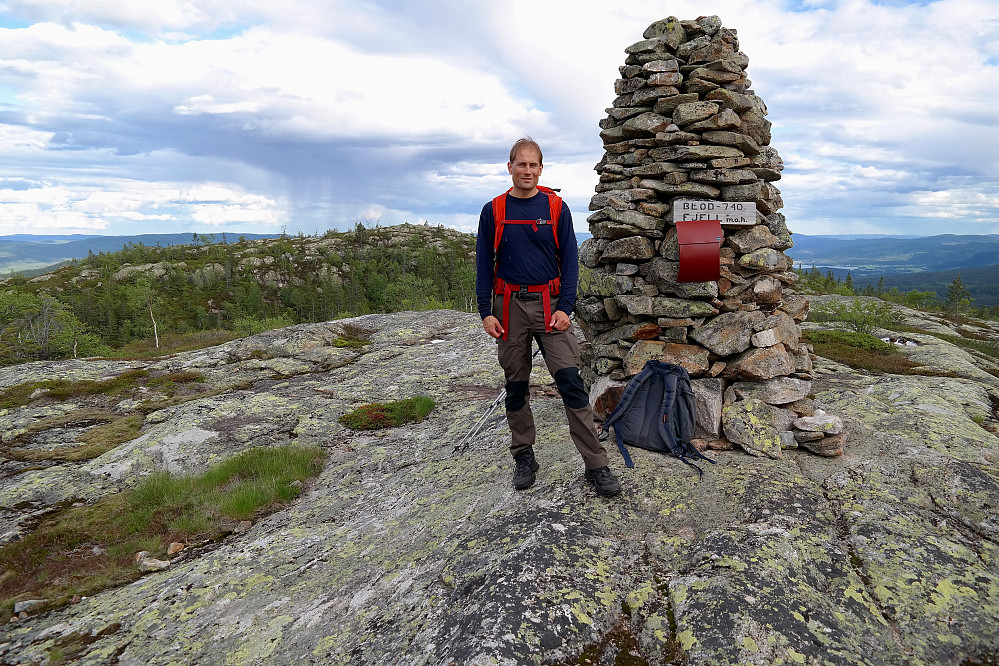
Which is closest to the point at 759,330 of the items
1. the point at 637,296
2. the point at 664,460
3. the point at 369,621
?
the point at 637,296

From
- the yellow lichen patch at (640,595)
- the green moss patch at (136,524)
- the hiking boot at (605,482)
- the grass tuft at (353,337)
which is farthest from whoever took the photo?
the grass tuft at (353,337)

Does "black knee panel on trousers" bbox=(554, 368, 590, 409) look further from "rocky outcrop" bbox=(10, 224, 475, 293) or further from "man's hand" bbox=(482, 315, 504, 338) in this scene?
"rocky outcrop" bbox=(10, 224, 475, 293)

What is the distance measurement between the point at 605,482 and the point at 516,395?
182 cm

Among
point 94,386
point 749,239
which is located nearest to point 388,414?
point 749,239

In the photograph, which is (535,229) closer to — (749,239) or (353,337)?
(749,239)

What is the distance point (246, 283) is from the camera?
151000mm

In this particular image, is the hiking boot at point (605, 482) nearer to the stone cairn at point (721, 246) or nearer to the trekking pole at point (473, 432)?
the stone cairn at point (721, 246)

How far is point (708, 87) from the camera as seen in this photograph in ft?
29.1

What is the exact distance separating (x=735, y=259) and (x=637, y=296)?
190 centimetres

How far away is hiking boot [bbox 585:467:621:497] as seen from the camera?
21.8 feet

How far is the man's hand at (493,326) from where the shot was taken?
6957 mm

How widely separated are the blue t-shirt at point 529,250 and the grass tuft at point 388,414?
6.95 metres

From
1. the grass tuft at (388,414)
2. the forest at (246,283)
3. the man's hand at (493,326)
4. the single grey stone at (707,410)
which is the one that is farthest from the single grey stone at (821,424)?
the forest at (246,283)

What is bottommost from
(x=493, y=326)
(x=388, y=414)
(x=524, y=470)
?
(x=388, y=414)
